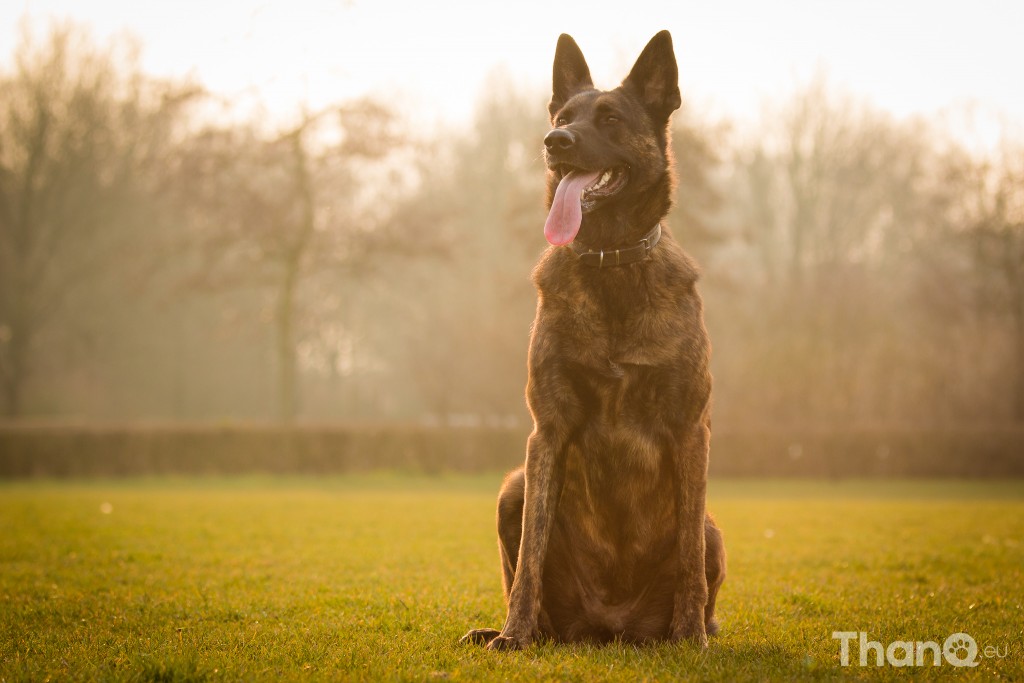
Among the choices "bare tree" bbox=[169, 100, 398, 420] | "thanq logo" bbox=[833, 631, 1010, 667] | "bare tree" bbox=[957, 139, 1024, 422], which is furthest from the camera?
"bare tree" bbox=[957, 139, 1024, 422]

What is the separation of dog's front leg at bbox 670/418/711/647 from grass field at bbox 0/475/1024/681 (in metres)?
0.17

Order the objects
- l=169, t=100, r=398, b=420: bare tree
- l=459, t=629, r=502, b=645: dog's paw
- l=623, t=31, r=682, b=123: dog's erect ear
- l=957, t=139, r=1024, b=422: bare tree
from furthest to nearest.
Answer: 1. l=957, t=139, r=1024, b=422: bare tree
2. l=169, t=100, r=398, b=420: bare tree
3. l=623, t=31, r=682, b=123: dog's erect ear
4. l=459, t=629, r=502, b=645: dog's paw

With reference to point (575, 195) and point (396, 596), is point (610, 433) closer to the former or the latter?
point (575, 195)

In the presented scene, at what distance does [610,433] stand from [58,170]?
117 feet

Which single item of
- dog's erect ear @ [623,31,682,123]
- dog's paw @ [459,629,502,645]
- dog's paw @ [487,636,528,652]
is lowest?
dog's paw @ [459,629,502,645]

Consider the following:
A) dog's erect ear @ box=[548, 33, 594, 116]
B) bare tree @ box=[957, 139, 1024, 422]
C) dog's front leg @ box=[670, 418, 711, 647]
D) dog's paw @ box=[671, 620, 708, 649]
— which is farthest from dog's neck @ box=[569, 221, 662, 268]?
bare tree @ box=[957, 139, 1024, 422]

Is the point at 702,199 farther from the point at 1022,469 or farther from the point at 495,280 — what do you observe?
the point at 1022,469

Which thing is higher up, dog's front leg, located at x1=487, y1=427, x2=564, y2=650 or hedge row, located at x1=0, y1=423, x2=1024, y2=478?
dog's front leg, located at x1=487, y1=427, x2=564, y2=650

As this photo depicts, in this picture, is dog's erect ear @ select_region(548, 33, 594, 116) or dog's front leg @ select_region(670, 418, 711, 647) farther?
dog's erect ear @ select_region(548, 33, 594, 116)

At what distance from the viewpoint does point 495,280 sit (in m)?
29.9

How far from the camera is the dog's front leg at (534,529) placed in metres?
4.32

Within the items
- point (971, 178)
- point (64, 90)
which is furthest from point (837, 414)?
point (64, 90)

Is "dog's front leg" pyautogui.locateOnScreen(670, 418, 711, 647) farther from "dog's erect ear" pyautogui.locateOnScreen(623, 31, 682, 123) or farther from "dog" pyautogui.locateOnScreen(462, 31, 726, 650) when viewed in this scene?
"dog's erect ear" pyautogui.locateOnScreen(623, 31, 682, 123)

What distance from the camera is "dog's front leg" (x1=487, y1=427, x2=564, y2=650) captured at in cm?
432
